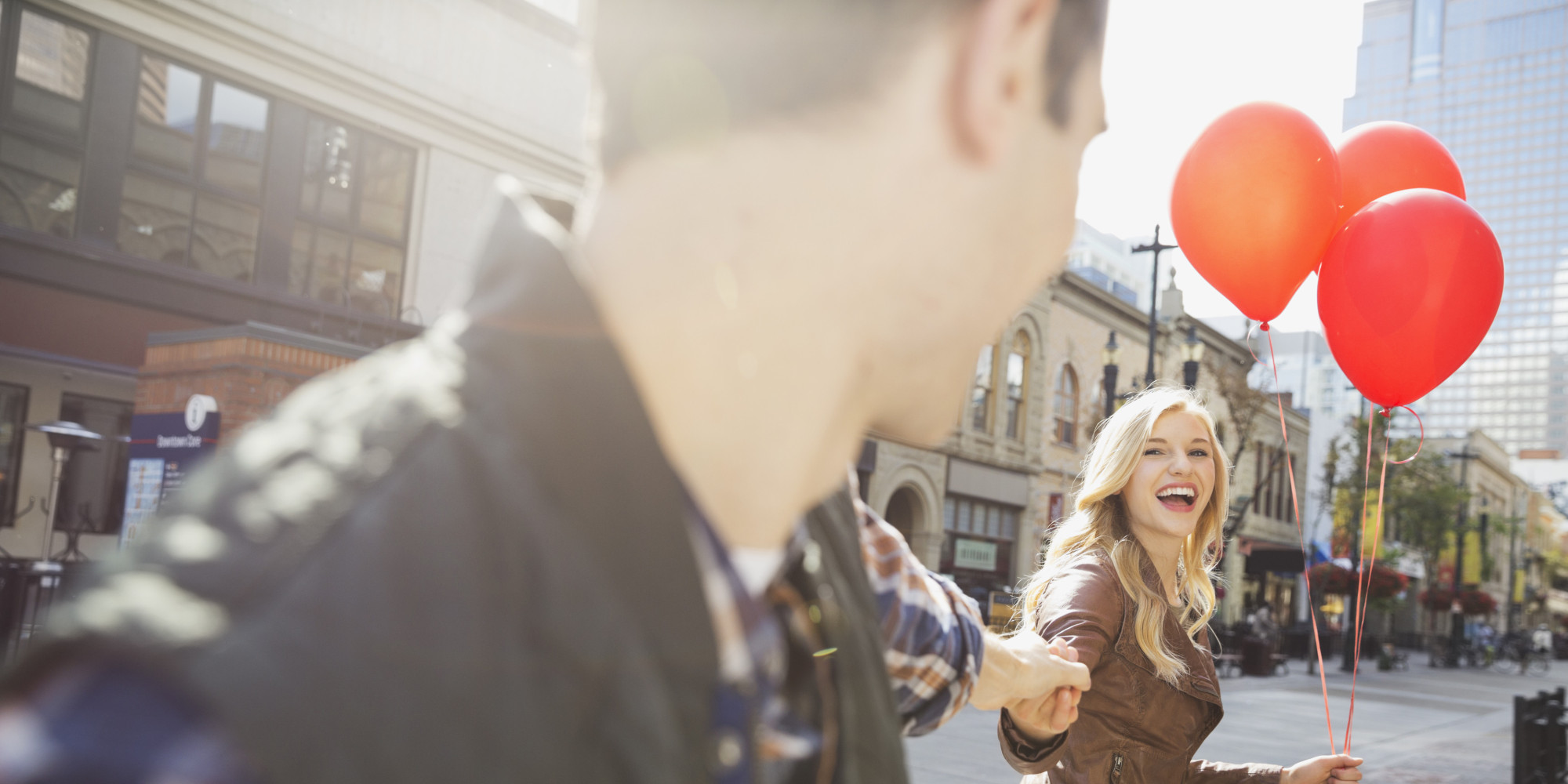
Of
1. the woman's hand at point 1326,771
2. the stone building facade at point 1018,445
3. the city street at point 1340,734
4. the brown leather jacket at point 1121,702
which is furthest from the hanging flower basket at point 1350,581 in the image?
the brown leather jacket at point 1121,702

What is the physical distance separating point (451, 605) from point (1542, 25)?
125ft

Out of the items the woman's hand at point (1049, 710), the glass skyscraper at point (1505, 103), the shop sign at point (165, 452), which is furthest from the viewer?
the glass skyscraper at point (1505, 103)

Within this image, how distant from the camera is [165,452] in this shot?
8133mm

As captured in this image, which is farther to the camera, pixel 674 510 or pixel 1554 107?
pixel 1554 107

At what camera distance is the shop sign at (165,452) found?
7.98 meters

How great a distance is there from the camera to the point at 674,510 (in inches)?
25.0

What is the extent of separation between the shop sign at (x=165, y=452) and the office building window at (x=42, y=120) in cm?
321

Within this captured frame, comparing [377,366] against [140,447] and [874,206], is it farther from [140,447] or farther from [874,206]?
[140,447]

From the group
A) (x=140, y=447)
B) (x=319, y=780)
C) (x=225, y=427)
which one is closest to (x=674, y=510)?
(x=319, y=780)

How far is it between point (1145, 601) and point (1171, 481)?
19.0 inches

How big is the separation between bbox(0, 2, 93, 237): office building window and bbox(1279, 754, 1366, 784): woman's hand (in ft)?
37.1

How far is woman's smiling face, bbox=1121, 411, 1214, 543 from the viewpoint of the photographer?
10.4 ft

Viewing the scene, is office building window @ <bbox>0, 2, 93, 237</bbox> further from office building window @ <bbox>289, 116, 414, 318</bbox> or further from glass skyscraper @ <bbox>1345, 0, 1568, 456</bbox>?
glass skyscraper @ <bbox>1345, 0, 1568, 456</bbox>

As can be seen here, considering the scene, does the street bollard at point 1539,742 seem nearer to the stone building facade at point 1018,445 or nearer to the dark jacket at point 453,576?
the dark jacket at point 453,576
